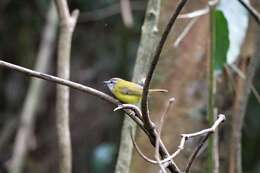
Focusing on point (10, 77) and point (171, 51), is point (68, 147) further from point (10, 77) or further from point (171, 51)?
point (10, 77)

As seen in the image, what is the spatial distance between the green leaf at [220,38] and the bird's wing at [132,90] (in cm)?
22

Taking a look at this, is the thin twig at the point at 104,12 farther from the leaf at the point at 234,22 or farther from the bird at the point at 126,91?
the bird at the point at 126,91

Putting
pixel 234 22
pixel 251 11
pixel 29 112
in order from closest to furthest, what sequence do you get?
pixel 251 11 < pixel 234 22 < pixel 29 112

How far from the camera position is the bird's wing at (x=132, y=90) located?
90cm

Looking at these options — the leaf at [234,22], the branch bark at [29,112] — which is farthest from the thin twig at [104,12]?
the leaf at [234,22]

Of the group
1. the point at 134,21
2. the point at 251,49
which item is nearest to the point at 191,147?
the point at 251,49

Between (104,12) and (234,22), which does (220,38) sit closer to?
(234,22)

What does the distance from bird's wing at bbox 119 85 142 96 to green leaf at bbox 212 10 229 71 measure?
22cm

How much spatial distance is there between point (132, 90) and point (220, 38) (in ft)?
0.91

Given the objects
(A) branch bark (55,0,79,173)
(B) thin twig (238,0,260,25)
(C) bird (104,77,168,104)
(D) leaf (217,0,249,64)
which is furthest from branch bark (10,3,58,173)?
(B) thin twig (238,0,260,25)

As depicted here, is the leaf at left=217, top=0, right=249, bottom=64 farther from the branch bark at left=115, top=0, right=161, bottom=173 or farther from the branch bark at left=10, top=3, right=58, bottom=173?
the branch bark at left=10, top=3, right=58, bottom=173

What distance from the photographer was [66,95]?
3.89 feet

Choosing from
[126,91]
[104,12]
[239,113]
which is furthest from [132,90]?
[104,12]

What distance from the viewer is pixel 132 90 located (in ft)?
2.99
